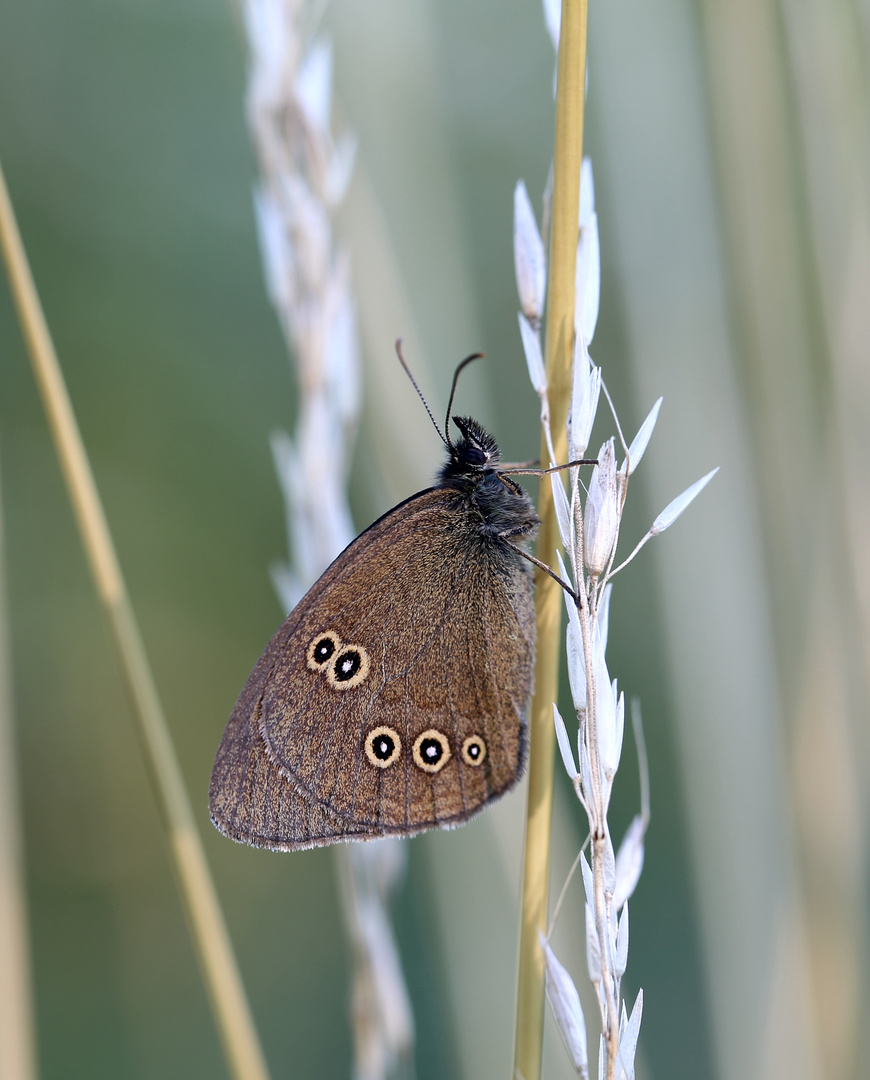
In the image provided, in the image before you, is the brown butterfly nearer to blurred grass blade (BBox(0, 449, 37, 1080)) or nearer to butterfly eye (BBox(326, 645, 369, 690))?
butterfly eye (BBox(326, 645, 369, 690))

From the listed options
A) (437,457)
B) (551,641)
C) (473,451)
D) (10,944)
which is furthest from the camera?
(437,457)

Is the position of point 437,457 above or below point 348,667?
above

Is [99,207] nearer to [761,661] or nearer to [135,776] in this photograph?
[135,776]

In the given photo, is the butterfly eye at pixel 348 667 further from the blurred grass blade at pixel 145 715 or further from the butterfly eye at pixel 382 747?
the blurred grass blade at pixel 145 715

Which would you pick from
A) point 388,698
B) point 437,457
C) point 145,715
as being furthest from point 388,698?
point 437,457

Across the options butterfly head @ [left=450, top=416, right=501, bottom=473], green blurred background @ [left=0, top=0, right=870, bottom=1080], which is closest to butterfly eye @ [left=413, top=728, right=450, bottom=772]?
green blurred background @ [left=0, top=0, right=870, bottom=1080]

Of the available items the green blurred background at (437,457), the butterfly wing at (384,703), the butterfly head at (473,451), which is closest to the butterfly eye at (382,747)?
the butterfly wing at (384,703)

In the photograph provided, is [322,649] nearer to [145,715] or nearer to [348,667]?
[348,667]
